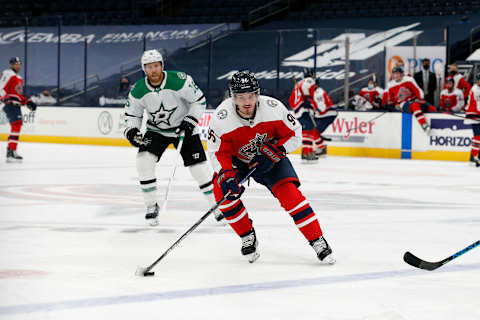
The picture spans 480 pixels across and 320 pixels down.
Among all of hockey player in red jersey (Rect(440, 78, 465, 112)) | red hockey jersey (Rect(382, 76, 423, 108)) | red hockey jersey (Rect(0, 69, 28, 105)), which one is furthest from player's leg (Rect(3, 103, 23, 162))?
hockey player in red jersey (Rect(440, 78, 465, 112))

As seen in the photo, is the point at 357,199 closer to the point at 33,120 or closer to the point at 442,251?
the point at 442,251

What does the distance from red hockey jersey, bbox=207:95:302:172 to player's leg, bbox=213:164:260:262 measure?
151 mm

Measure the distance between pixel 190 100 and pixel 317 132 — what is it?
22.8ft

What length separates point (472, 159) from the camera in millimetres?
11578

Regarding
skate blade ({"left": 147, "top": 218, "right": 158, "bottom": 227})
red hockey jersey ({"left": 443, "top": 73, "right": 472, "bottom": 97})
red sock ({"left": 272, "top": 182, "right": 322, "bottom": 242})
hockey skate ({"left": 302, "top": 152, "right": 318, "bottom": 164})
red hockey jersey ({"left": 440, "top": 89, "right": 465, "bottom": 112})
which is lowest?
skate blade ({"left": 147, "top": 218, "right": 158, "bottom": 227})

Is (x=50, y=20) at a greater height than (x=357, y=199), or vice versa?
(x=50, y=20)

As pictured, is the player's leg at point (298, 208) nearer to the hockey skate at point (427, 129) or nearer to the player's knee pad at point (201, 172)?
the player's knee pad at point (201, 172)

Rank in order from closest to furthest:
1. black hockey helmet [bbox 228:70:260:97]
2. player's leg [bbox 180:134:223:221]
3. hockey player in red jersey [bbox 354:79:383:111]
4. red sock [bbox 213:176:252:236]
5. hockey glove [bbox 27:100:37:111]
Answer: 1. black hockey helmet [bbox 228:70:260:97]
2. red sock [bbox 213:176:252:236]
3. player's leg [bbox 180:134:223:221]
4. hockey glove [bbox 27:100:37:111]
5. hockey player in red jersey [bbox 354:79:383:111]

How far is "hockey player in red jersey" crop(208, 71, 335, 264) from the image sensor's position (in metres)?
4.21

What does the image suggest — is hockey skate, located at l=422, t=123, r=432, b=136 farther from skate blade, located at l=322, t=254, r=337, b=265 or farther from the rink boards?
skate blade, located at l=322, t=254, r=337, b=265

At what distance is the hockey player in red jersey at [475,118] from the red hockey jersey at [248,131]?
7.63 meters

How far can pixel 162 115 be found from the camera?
19.3 feet

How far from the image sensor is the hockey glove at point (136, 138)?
19.1 feet

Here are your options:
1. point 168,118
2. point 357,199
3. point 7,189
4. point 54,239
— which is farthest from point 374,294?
point 7,189
